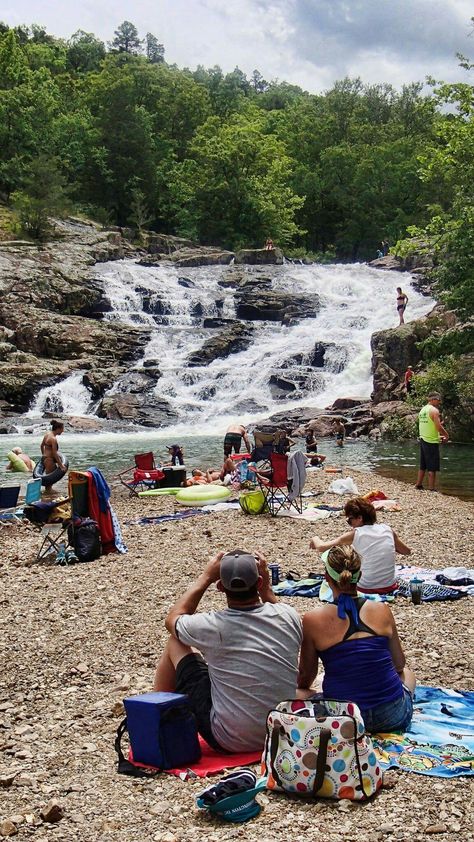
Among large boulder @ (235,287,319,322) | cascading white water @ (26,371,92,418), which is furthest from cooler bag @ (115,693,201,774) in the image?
large boulder @ (235,287,319,322)

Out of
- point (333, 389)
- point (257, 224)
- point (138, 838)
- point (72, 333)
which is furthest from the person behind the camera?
point (257, 224)

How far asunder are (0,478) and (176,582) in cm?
976

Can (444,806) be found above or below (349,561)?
below

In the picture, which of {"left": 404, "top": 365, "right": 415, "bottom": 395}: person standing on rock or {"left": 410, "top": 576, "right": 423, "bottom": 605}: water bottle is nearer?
{"left": 410, "top": 576, "right": 423, "bottom": 605}: water bottle

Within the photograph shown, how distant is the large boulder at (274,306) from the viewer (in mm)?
37281

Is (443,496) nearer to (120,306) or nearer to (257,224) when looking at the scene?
(120,306)

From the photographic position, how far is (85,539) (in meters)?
9.71

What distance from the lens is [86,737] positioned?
15.7 feet

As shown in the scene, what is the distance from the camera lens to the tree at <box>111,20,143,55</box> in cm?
11081

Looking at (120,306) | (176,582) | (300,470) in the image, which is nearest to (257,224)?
(120,306)

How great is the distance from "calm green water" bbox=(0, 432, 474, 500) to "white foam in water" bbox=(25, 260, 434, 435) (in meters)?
3.01

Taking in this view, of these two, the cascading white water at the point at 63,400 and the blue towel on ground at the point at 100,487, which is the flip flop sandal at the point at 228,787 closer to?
the blue towel on ground at the point at 100,487

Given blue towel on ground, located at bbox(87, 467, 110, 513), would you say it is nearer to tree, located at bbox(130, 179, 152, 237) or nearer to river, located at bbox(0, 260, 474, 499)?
river, located at bbox(0, 260, 474, 499)

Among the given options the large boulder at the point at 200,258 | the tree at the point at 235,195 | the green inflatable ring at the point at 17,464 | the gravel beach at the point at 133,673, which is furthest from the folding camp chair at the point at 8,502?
the tree at the point at 235,195
